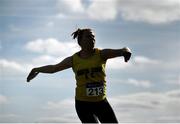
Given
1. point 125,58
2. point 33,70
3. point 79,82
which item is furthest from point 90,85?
point 33,70

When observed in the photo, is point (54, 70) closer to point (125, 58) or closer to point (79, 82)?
point (79, 82)

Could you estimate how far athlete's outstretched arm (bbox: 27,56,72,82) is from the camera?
30.2ft

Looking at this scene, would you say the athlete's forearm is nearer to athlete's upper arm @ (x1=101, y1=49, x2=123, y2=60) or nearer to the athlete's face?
the athlete's face

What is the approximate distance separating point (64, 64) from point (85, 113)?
104 cm

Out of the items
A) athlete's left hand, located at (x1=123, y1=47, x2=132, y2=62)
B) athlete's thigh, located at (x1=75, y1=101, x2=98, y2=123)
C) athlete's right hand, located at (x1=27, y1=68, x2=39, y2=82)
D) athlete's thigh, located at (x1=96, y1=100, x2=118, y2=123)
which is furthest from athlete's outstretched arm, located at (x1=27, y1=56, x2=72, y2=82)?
athlete's left hand, located at (x1=123, y1=47, x2=132, y2=62)

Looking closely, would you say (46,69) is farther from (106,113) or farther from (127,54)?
(127,54)

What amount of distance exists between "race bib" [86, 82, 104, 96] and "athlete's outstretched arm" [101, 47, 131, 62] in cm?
52

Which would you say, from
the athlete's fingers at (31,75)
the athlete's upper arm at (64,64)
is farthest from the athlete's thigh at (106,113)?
the athlete's fingers at (31,75)

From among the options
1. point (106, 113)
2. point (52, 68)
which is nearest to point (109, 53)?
point (106, 113)

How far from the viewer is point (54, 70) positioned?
372 inches

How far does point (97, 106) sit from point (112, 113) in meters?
0.31

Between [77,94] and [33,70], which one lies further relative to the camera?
[33,70]

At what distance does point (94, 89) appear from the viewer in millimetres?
8758

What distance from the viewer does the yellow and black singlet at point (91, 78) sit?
8844 millimetres
